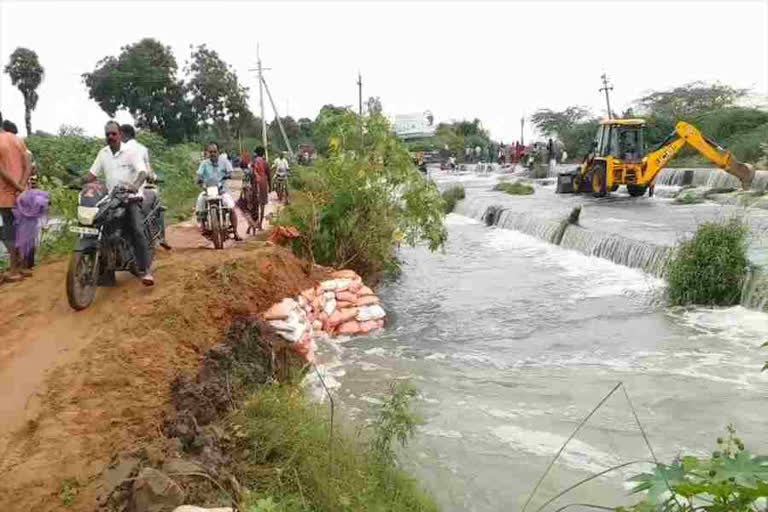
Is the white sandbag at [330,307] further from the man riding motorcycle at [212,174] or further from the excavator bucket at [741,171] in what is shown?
the excavator bucket at [741,171]

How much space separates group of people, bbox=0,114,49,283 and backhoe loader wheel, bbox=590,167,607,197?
697 inches

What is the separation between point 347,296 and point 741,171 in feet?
47.0

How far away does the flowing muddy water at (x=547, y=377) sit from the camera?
4934 millimetres

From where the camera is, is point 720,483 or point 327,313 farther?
point 327,313

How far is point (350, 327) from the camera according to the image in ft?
28.2

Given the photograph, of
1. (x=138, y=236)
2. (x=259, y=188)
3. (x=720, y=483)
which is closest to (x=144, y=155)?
(x=138, y=236)

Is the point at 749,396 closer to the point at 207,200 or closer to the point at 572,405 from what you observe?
the point at 572,405

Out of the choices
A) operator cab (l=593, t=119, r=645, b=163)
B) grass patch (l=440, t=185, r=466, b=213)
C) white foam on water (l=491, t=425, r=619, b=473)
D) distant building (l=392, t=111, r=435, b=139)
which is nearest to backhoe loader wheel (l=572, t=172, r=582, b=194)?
operator cab (l=593, t=119, r=645, b=163)

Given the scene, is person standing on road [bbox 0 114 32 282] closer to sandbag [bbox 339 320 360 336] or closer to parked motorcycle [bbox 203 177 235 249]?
parked motorcycle [bbox 203 177 235 249]

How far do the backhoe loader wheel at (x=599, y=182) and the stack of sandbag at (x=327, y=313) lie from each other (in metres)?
14.6

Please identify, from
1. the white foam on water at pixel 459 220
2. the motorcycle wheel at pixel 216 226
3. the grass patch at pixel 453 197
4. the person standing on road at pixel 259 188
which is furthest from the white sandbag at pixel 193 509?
the grass patch at pixel 453 197

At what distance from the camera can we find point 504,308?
413 inches

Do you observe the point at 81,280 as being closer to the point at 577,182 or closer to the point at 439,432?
the point at 439,432

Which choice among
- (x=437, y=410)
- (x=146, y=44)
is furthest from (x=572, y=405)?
(x=146, y=44)
